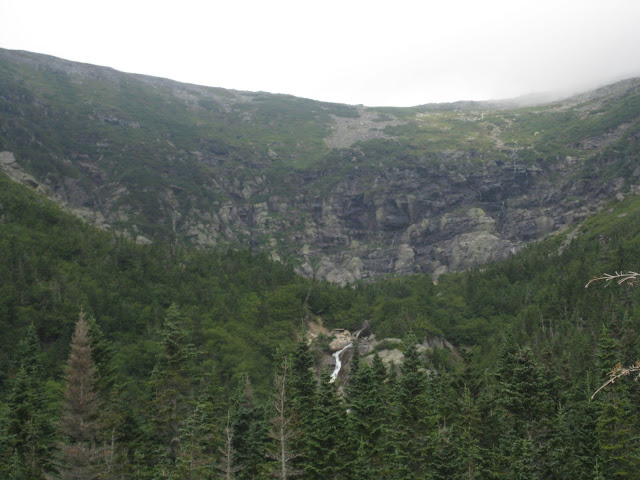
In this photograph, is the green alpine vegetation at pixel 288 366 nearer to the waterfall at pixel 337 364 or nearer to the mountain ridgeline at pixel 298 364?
the mountain ridgeline at pixel 298 364

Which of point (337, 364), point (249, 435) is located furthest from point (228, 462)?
point (337, 364)

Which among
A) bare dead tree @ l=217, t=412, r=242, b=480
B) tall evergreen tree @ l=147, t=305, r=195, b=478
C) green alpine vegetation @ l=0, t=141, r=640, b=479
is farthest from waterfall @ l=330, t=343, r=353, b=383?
bare dead tree @ l=217, t=412, r=242, b=480

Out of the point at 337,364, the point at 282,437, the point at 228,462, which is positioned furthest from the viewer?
the point at 337,364

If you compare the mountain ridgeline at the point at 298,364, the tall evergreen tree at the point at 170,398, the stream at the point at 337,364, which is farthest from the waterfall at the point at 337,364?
the tall evergreen tree at the point at 170,398

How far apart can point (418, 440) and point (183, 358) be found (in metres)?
25.1

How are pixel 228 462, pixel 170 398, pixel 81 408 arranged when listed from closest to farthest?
pixel 228 462 < pixel 81 408 < pixel 170 398

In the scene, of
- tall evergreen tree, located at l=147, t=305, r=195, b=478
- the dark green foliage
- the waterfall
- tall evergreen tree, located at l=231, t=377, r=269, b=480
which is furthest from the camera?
the waterfall

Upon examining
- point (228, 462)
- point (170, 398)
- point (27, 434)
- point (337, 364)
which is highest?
point (228, 462)

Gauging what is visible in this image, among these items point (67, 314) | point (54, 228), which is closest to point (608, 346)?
point (67, 314)

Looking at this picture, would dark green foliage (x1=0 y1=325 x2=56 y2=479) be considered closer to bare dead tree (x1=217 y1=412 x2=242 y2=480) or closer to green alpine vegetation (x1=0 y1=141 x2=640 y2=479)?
green alpine vegetation (x1=0 y1=141 x2=640 y2=479)

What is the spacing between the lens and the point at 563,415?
5325 cm

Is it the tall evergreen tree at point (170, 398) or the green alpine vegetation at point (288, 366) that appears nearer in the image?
the green alpine vegetation at point (288, 366)

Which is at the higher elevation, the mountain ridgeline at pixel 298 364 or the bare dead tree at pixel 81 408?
the bare dead tree at pixel 81 408

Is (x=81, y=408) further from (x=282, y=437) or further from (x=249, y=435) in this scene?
(x=282, y=437)
